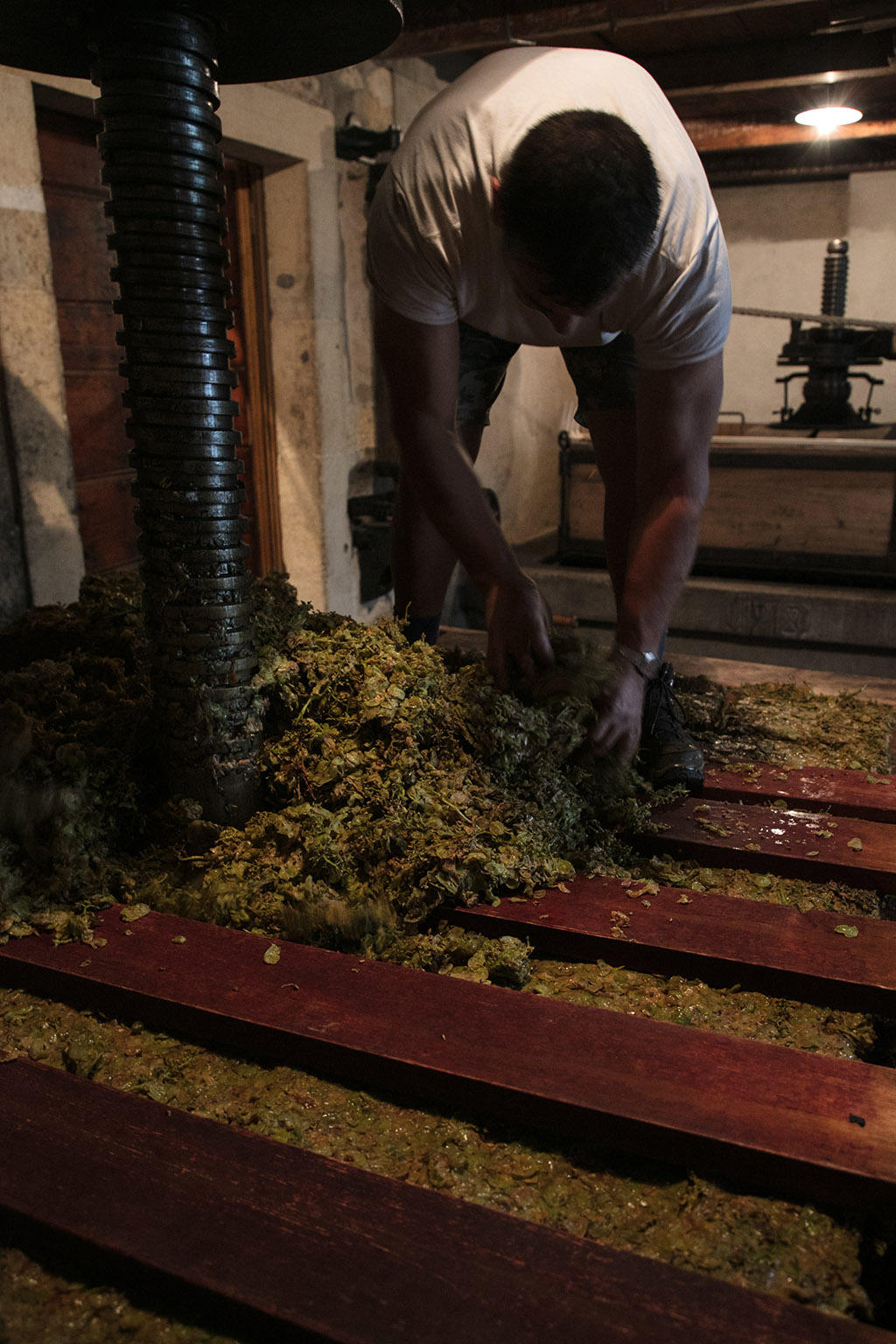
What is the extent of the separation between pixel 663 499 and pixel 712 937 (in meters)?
1.08

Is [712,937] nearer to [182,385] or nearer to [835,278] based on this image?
[182,385]

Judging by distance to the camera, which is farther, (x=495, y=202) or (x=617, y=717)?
(x=617, y=717)

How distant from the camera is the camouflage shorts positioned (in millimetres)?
2674

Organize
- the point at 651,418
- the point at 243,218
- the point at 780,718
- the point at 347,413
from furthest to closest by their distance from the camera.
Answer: the point at 347,413 < the point at 243,218 < the point at 780,718 < the point at 651,418

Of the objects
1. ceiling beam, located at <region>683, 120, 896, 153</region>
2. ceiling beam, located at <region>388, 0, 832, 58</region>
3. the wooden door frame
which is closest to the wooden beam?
ceiling beam, located at <region>683, 120, 896, 153</region>

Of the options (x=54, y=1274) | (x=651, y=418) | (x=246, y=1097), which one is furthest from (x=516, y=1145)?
(x=651, y=418)

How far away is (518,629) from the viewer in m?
2.16

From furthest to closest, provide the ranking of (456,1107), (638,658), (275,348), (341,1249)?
1. (275,348)
2. (638,658)
3. (456,1107)
4. (341,1249)

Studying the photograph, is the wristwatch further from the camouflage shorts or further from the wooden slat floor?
the camouflage shorts

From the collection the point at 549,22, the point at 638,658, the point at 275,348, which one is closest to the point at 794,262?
the point at 549,22

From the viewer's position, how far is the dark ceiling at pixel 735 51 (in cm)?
425

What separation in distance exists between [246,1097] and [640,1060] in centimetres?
57

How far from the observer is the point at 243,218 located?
185 inches

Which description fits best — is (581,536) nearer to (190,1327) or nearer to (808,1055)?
(808,1055)
